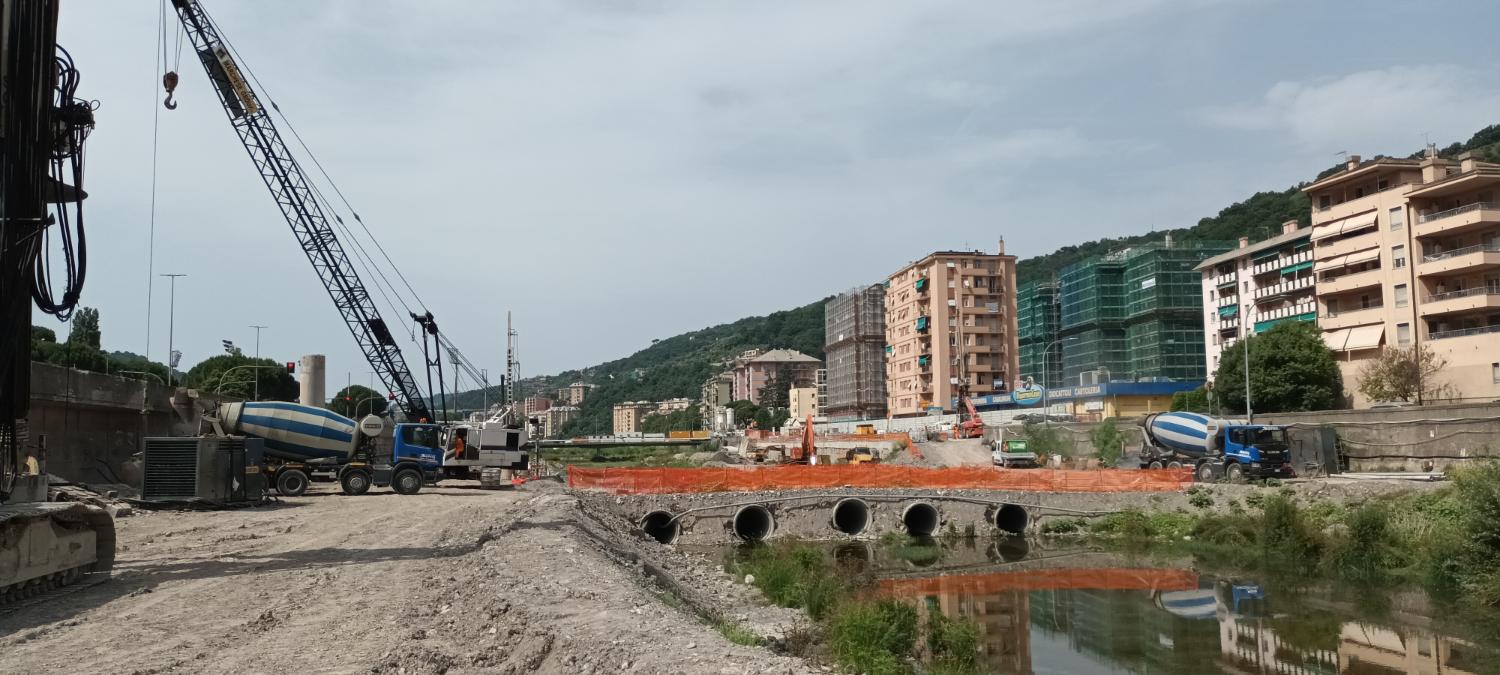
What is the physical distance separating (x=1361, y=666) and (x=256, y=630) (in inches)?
781

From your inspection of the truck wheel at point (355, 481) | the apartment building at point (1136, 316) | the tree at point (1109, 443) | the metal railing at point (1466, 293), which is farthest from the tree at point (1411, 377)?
the truck wheel at point (355, 481)

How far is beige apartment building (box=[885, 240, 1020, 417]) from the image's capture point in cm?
11238

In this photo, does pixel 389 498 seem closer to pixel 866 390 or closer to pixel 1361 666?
pixel 1361 666

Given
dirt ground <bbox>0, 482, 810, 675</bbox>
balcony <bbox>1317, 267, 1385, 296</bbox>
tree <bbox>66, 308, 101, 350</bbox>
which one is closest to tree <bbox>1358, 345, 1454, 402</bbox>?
balcony <bbox>1317, 267, 1385, 296</bbox>

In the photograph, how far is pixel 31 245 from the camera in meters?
16.3

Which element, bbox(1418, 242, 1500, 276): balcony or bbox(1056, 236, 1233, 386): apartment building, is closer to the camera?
bbox(1418, 242, 1500, 276): balcony

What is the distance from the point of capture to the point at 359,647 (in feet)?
39.2

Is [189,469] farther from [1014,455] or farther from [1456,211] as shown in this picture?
[1456,211]

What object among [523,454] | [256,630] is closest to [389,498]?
[523,454]

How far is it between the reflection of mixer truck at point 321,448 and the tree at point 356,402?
6054cm

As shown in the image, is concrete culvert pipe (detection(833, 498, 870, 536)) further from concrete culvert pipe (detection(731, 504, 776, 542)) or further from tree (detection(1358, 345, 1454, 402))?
tree (detection(1358, 345, 1454, 402))

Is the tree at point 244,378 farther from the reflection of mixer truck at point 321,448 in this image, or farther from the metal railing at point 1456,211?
the metal railing at point 1456,211

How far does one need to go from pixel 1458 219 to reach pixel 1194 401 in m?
24.1

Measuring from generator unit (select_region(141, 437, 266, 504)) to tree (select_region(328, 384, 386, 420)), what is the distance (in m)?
69.0
